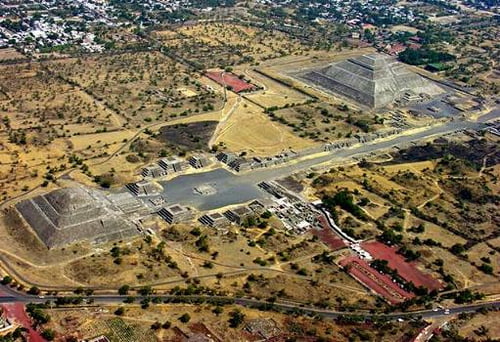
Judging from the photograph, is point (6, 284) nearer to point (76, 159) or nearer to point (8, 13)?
point (76, 159)

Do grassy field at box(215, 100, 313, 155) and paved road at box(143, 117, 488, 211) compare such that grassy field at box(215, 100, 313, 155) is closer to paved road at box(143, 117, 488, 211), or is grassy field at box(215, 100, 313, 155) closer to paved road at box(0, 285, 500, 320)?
paved road at box(143, 117, 488, 211)

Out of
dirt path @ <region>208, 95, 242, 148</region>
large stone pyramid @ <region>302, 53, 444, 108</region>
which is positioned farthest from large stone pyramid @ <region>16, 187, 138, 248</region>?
large stone pyramid @ <region>302, 53, 444, 108</region>

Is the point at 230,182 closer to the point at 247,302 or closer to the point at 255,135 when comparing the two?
the point at 255,135

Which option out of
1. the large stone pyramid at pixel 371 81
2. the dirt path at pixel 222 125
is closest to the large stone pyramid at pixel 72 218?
the dirt path at pixel 222 125

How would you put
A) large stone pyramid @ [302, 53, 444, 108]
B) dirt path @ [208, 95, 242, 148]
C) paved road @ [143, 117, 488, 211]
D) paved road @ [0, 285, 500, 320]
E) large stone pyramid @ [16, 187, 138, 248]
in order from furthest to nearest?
large stone pyramid @ [302, 53, 444, 108], dirt path @ [208, 95, 242, 148], paved road @ [143, 117, 488, 211], large stone pyramid @ [16, 187, 138, 248], paved road @ [0, 285, 500, 320]

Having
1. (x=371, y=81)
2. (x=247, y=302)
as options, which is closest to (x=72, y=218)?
(x=247, y=302)

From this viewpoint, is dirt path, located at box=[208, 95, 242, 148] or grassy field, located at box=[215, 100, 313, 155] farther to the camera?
dirt path, located at box=[208, 95, 242, 148]
